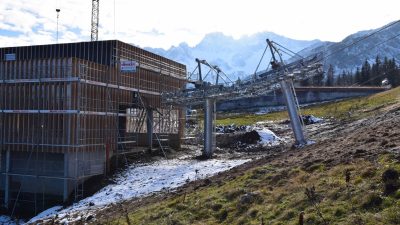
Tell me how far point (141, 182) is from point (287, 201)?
46.0 feet

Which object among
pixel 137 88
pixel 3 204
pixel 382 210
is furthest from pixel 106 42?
pixel 382 210

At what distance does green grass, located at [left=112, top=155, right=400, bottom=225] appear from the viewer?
34.1 ft

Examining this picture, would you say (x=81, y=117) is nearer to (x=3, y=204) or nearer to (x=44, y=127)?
(x=44, y=127)

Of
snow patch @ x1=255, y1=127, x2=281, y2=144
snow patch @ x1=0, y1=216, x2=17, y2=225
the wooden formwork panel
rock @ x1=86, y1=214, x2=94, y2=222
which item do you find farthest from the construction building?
snow patch @ x1=255, y1=127, x2=281, y2=144

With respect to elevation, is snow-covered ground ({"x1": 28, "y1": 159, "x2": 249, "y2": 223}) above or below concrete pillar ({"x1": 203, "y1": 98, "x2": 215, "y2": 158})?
below

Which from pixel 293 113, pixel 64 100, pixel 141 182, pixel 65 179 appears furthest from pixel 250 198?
pixel 64 100

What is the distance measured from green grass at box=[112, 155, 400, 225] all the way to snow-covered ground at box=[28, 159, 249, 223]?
535 centimetres

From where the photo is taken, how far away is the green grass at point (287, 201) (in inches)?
410

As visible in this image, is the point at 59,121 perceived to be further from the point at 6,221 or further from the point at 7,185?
the point at 6,221

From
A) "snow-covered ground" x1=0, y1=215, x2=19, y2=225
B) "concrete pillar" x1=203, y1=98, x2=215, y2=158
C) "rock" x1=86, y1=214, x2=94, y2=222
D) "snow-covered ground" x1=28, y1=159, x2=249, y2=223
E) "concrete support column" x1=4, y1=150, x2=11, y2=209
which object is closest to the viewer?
"rock" x1=86, y1=214, x2=94, y2=222

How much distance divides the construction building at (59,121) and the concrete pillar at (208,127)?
5561 mm

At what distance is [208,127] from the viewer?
32.5 meters

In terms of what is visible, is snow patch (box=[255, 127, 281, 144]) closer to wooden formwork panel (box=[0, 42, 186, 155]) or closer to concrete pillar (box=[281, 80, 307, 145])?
concrete pillar (box=[281, 80, 307, 145])

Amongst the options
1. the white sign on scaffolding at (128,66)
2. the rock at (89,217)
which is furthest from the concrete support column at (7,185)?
the rock at (89,217)
